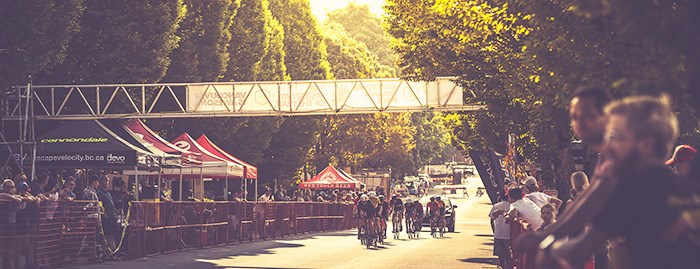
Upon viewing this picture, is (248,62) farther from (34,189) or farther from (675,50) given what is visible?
(675,50)

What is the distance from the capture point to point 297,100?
51.1 meters

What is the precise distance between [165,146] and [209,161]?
12.2 feet


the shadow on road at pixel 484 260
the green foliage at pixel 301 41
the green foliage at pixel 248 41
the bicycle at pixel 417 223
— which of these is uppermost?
the green foliage at pixel 301 41

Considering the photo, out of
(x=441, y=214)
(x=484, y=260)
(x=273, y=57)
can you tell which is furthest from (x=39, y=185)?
(x=273, y=57)

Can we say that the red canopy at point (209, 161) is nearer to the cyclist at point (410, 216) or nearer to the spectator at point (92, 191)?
the cyclist at point (410, 216)

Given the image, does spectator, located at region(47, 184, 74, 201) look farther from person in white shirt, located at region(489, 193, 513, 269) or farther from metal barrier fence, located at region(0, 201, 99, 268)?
person in white shirt, located at region(489, 193, 513, 269)

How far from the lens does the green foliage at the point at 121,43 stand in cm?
4209

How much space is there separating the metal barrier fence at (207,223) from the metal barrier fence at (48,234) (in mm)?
2071

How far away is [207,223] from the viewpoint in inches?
1409

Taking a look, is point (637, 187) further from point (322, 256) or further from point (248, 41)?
point (248, 41)

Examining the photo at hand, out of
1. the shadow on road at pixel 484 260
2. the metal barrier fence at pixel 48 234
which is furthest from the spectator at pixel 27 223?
the shadow on road at pixel 484 260

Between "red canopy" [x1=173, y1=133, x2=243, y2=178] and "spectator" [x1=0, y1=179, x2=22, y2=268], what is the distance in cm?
1588

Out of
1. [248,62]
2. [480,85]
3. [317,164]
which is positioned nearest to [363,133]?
[317,164]

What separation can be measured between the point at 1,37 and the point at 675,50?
26.1 meters
